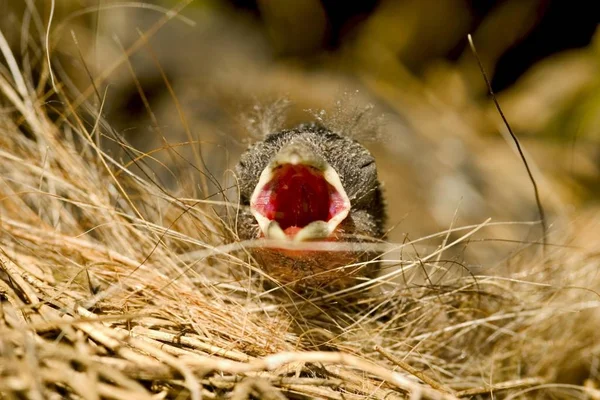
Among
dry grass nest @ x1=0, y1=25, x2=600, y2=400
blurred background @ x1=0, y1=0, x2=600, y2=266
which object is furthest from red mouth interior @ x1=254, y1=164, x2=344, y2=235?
blurred background @ x1=0, y1=0, x2=600, y2=266

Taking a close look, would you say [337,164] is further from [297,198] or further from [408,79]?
[408,79]

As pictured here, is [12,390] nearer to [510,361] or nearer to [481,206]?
[510,361]

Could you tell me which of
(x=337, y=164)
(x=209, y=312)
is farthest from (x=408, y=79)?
(x=209, y=312)

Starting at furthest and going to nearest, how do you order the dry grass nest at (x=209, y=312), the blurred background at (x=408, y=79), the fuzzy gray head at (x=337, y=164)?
1. the blurred background at (x=408, y=79)
2. the fuzzy gray head at (x=337, y=164)
3. the dry grass nest at (x=209, y=312)

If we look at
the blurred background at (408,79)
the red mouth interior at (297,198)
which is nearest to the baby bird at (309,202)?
the red mouth interior at (297,198)

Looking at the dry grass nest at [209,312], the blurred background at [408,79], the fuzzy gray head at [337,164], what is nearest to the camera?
the dry grass nest at [209,312]

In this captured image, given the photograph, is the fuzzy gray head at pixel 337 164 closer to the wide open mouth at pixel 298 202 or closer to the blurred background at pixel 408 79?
the wide open mouth at pixel 298 202

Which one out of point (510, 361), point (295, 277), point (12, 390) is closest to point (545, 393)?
point (510, 361)

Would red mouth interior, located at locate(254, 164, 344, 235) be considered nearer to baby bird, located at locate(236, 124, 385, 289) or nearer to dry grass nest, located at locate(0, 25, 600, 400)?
baby bird, located at locate(236, 124, 385, 289)
